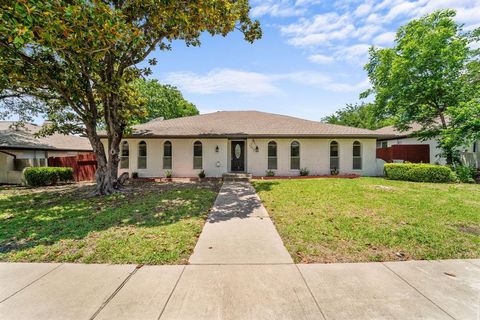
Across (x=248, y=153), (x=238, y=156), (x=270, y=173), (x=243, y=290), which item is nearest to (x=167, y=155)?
(x=238, y=156)

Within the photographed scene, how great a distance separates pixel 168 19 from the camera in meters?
7.64

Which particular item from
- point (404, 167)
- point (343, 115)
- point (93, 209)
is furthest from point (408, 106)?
point (343, 115)

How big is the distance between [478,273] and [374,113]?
17732 millimetres

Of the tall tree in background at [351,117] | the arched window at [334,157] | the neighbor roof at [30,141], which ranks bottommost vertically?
the arched window at [334,157]

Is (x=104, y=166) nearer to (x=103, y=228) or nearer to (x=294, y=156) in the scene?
(x=103, y=228)

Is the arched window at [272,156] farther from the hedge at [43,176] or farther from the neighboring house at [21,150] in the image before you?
the neighboring house at [21,150]

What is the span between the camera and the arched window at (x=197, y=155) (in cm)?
1438

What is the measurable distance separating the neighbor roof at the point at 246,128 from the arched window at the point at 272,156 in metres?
0.97

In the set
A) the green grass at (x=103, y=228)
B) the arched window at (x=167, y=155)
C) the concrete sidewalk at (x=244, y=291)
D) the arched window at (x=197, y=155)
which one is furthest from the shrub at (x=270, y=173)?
the concrete sidewalk at (x=244, y=291)

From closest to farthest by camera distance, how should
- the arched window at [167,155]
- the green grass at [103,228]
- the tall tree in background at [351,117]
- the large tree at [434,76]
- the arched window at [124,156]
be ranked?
the green grass at [103,228] < the large tree at [434,76] < the arched window at [167,155] < the arched window at [124,156] < the tall tree in background at [351,117]

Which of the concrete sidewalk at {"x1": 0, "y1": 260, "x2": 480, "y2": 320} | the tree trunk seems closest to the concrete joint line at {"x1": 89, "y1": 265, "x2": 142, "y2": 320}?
the concrete sidewalk at {"x1": 0, "y1": 260, "x2": 480, "y2": 320}

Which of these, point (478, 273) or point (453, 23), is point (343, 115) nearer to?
point (453, 23)

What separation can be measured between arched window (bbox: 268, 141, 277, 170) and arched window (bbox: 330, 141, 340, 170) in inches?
145

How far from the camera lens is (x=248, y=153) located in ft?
47.0
